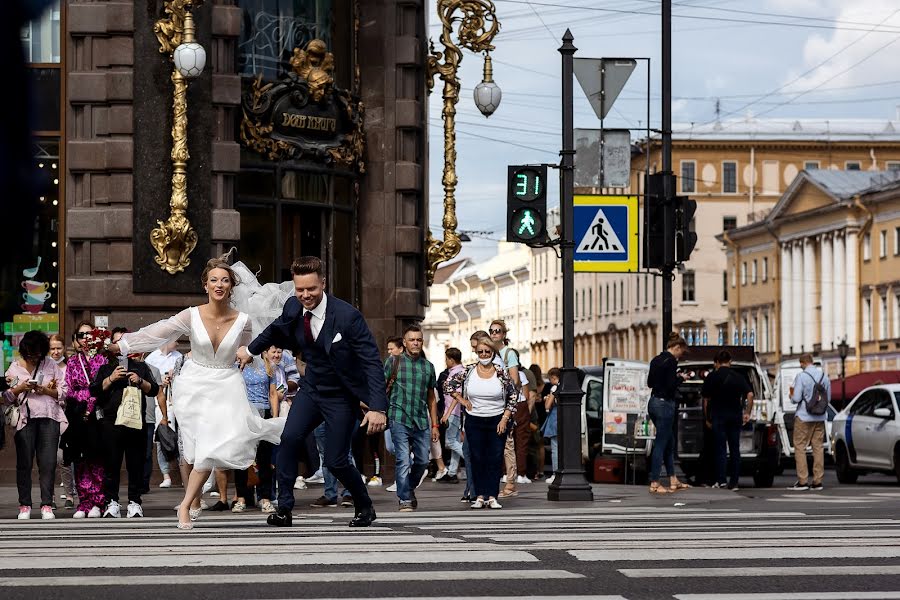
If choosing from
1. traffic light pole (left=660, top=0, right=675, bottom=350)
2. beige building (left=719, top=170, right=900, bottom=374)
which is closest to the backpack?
traffic light pole (left=660, top=0, right=675, bottom=350)

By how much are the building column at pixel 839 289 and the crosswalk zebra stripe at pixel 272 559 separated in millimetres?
92914

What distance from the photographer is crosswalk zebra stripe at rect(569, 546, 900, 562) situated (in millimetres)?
9969

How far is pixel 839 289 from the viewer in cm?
10194

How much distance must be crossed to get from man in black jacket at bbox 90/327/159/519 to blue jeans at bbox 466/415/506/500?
3.12m

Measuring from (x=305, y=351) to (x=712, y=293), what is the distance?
4418 inches

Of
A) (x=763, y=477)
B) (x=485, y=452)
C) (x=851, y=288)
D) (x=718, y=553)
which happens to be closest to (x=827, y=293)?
(x=851, y=288)

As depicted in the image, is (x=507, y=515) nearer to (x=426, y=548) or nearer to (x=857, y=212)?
(x=426, y=548)

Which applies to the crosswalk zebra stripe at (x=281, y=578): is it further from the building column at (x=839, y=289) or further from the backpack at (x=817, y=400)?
the building column at (x=839, y=289)

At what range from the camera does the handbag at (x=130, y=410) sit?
16.1 meters

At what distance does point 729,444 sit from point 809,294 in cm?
8471

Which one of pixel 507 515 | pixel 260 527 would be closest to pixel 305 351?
pixel 260 527

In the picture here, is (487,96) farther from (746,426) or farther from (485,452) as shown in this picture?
(485,452)

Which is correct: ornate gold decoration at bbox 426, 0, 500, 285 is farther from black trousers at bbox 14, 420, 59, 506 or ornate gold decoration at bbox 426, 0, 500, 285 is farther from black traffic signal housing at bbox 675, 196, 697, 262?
black trousers at bbox 14, 420, 59, 506

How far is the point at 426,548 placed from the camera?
1073 centimetres
